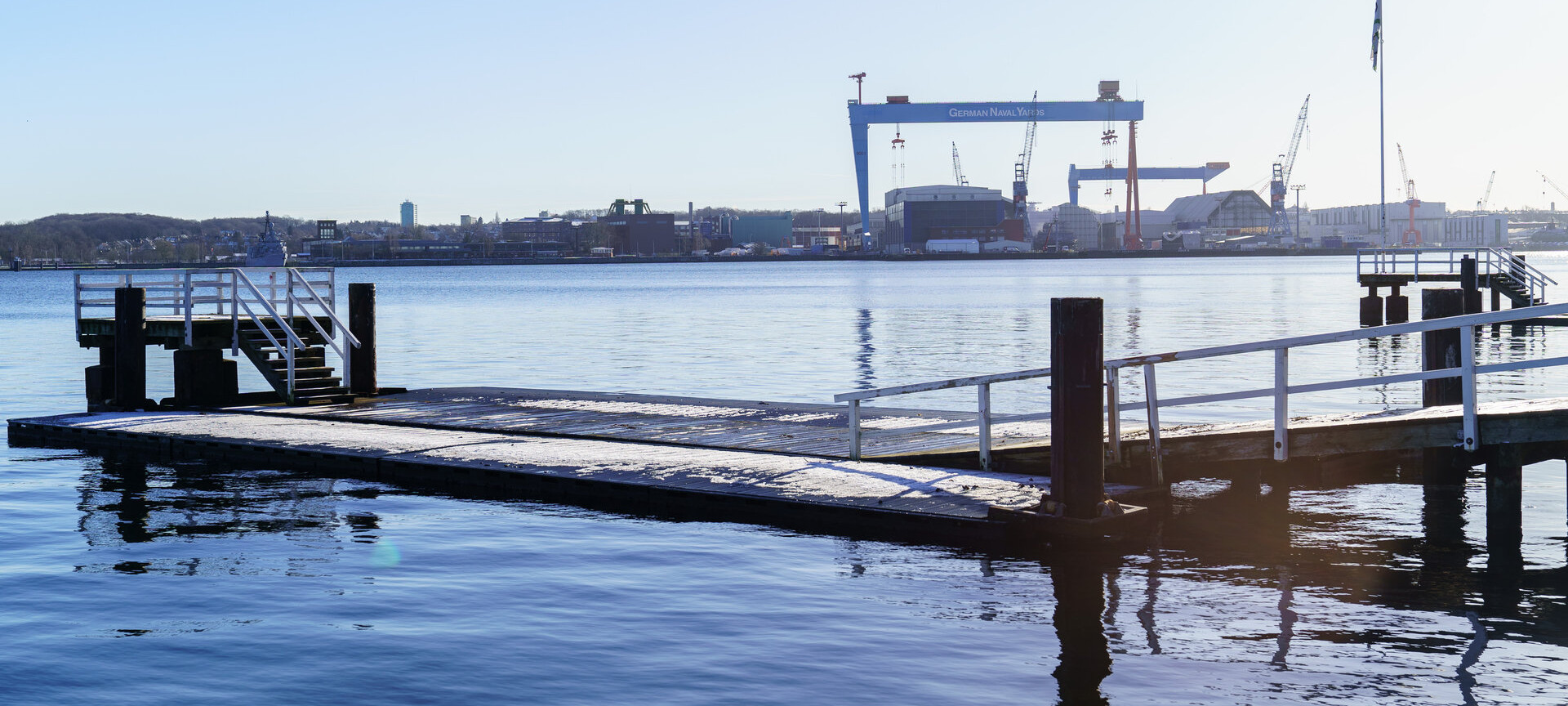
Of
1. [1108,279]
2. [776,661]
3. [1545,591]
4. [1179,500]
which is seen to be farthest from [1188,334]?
[1108,279]

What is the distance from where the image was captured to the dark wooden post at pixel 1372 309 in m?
50.2

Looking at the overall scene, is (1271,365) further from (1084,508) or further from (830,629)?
(830,629)

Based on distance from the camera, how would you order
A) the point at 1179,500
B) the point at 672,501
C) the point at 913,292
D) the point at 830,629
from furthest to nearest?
the point at 913,292, the point at 1179,500, the point at 672,501, the point at 830,629

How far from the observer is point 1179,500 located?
688 inches

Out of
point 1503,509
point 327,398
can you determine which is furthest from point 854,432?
point 327,398

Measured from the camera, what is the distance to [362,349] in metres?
25.0

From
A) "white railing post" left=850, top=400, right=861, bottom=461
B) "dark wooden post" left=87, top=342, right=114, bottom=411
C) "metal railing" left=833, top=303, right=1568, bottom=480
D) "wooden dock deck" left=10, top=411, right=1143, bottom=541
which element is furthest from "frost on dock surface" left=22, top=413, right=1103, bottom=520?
"dark wooden post" left=87, top=342, right=114, bottom=411

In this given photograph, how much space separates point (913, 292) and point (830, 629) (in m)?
110

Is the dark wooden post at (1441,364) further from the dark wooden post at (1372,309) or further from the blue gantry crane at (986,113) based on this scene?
the blue gantry crane at (986,113)

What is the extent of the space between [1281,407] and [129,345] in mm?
19362

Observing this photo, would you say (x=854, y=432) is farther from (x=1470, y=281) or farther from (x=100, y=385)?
(x=1470, y=281)

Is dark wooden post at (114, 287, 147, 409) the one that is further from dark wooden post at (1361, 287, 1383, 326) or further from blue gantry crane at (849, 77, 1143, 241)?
blue gantry crane at (849, 77, 1143, 241)

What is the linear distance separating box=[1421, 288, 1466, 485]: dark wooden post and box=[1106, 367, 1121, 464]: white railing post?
4013mm

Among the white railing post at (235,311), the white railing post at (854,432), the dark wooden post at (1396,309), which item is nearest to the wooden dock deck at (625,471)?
the white railing post at (854,432)
